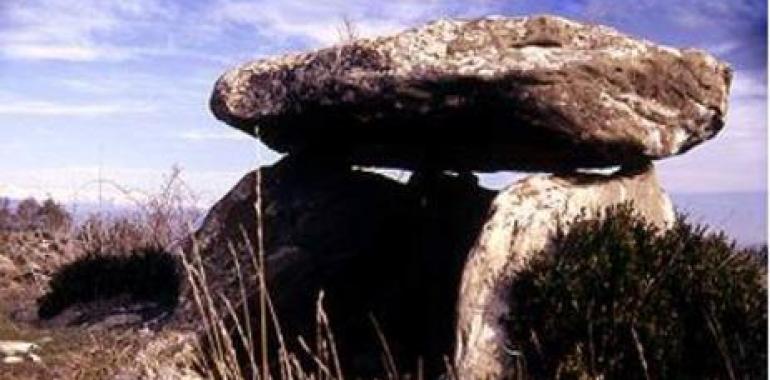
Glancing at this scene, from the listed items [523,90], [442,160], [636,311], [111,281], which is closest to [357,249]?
[442,160]

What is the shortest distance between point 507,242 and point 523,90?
0.93 meters

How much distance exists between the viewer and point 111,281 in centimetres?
1114

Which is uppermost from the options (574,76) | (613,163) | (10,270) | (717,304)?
(574,76)

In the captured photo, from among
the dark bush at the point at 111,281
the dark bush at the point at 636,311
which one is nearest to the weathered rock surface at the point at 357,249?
the dark bush at the point at 636,311

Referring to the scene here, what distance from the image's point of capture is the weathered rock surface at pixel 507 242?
23.2 ft

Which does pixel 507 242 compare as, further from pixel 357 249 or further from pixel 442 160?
pixel 442 160

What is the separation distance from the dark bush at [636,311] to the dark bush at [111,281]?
4.33m

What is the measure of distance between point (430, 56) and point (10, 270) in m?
7.06

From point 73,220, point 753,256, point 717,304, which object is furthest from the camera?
point 73,220

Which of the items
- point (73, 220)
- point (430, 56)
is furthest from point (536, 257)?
point (73, 220)

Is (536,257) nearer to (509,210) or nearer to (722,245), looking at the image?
(509,210)

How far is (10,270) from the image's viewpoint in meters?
13.4

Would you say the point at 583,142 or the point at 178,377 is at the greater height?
the point at 583,142

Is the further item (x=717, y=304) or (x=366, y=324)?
(x=366, y=324)
